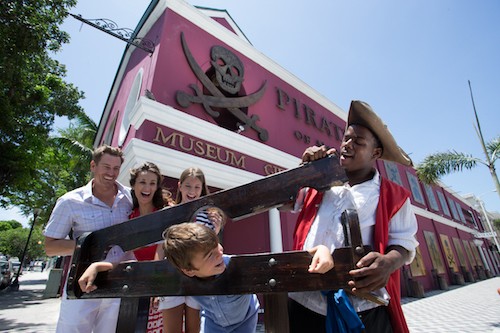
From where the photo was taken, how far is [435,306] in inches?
323

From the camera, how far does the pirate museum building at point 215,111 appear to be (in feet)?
16.3

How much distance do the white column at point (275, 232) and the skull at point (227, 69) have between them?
10.4 feet

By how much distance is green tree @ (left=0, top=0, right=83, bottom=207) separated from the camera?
542 cm

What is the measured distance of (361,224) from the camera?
1326mm

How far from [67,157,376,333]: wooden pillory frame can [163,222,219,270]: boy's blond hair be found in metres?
0.07

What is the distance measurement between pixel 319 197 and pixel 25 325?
24.5 ft

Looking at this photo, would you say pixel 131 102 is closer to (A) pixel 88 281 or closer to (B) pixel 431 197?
(A) pixel 88 281

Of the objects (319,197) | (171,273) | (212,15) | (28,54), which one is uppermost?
(212,15)

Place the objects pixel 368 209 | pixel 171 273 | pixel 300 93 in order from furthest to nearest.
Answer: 1. pixel 300 93
2. pixel 368 209
3. pixel 171 273

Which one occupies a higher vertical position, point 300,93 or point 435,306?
point 300,93

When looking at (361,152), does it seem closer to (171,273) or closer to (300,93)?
(171,273)

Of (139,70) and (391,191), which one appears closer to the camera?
(391,191)

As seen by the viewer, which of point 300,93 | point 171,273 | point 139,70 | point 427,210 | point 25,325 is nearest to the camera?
point 171,273

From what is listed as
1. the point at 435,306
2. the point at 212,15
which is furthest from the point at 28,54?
the point at 435,306
